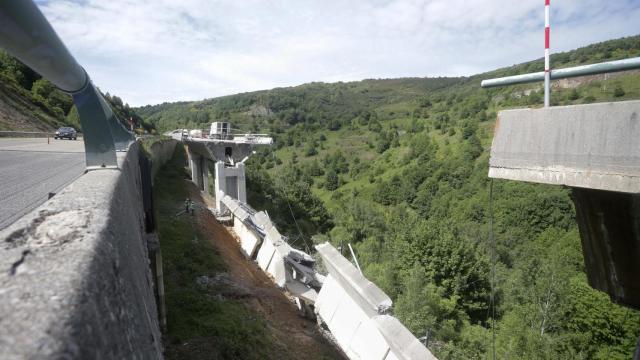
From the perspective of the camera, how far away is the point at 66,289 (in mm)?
1341

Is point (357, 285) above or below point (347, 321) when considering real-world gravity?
above

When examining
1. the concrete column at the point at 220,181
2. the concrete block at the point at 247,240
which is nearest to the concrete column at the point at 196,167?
the concrete column at the point at 220,181

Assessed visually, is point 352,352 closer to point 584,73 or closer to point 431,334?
point 584,73

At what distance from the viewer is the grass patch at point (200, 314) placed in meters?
8.45

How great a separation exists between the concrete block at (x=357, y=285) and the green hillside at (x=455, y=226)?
2.77m

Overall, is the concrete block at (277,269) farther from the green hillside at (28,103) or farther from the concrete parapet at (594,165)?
the green hillside at (28,103)

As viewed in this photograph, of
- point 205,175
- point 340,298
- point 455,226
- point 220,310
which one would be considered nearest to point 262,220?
point 340,298

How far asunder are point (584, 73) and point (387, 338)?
716cm

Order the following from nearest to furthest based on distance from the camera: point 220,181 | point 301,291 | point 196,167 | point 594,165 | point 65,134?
point 594,165
point 301,291
point 65,134
point 220,181
point 196,167

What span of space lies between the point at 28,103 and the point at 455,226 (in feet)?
149

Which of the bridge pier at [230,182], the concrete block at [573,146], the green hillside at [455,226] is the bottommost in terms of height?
the green hillside at [455,226]

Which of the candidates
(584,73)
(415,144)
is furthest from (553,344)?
(415,144)

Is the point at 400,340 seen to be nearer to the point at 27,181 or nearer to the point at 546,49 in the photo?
the point at 546,49

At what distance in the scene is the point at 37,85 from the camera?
42.7 meters
